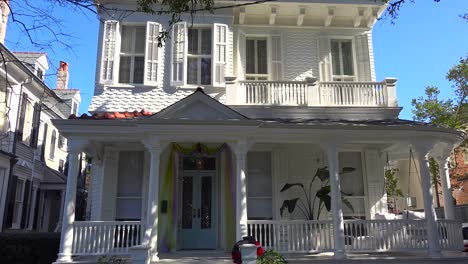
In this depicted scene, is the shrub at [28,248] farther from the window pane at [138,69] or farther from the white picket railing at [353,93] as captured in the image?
the white picket railing at [353,93]

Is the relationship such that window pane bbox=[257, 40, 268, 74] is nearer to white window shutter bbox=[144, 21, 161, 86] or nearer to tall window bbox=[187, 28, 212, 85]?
tall window bbox=[187, 28, 212, 85]

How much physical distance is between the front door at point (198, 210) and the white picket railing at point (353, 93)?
4218 millimetres

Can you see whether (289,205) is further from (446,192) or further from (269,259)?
(446,192)

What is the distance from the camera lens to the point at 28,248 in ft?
39.5

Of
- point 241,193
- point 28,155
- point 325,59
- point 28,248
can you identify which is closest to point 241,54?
point 325,59

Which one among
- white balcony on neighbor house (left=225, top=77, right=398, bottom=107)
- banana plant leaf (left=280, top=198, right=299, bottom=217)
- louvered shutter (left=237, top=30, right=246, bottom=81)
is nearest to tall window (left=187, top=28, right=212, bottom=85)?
louvered shutter (left=237, top=30, right=246, bottom=81)

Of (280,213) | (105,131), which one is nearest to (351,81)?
(280,213)

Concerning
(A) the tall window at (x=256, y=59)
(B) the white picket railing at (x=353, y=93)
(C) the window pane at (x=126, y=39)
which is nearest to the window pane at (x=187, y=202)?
(A) the tall window at (x=256, y=59)

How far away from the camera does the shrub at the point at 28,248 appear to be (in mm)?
11820

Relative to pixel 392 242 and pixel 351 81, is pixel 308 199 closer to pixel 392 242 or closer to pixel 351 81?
pixel 392 242

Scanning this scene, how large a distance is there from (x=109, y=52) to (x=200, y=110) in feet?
15.0

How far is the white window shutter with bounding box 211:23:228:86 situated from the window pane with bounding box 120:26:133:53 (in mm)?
2736

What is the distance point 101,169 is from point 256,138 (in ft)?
15.8

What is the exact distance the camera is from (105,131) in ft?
33.8
